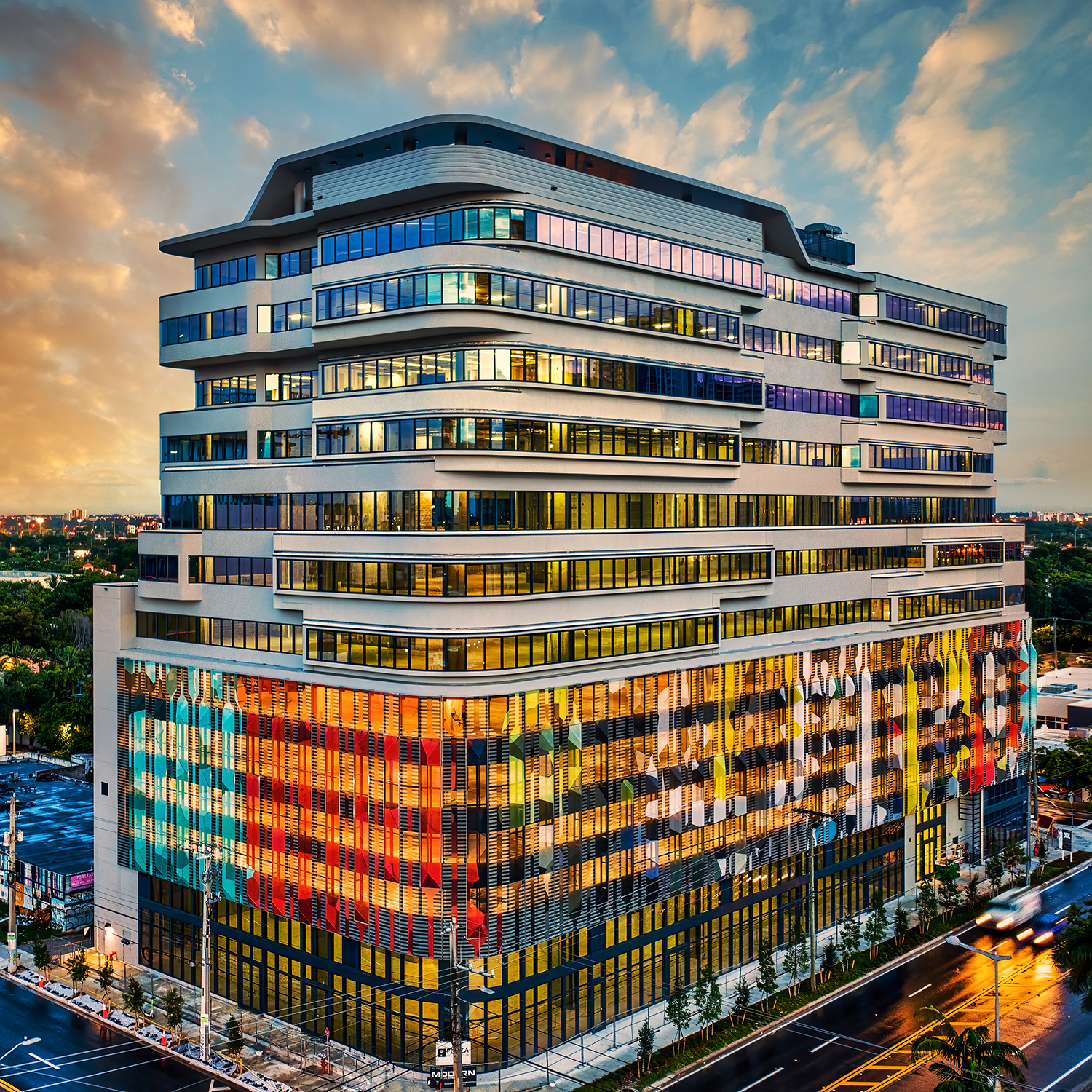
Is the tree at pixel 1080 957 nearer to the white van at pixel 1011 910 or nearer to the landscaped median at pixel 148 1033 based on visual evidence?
the white van at pixel 1011 910

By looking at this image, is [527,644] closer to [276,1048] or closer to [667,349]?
[667,349]

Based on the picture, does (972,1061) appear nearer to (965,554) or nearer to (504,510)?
(504,510)

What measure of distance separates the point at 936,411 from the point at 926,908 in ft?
151

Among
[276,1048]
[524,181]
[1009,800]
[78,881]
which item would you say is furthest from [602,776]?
[1009,800]

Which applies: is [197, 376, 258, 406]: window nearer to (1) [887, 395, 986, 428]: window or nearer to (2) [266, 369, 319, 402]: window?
(2) [266, 369, 319, 402]: window

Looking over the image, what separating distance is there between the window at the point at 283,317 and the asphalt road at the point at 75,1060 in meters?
49.9

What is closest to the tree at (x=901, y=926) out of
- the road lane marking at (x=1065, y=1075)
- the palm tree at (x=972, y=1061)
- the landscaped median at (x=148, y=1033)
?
the road lane marking at (x=1065, y=1075)

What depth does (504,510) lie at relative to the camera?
6700 centimetres

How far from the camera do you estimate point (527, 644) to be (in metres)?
66.6

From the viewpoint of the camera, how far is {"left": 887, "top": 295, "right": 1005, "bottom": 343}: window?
9894 centimetres

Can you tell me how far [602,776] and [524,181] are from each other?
38.9 meters

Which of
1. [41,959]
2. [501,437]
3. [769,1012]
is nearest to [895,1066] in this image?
[769,1012]

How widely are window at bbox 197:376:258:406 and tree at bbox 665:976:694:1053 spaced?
52.2 meters

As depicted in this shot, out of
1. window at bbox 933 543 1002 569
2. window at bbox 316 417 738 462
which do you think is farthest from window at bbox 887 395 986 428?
window at bbox 316 417 738 462
